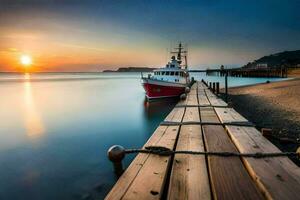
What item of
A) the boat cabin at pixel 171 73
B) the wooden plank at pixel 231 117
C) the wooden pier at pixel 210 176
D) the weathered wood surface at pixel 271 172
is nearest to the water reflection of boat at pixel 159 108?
the boat cabin at pixel 171 73

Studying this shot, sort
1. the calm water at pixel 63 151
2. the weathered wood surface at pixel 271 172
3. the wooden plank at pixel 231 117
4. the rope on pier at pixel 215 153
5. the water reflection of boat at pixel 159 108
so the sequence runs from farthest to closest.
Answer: the water reflection of boat at pixel 159 108 < the wooden plank at pixel 231 117 < the calm water at pixel 63 151 < the rope on pier at pixel 215 153 < the weathered wood surface at pixel 271 172

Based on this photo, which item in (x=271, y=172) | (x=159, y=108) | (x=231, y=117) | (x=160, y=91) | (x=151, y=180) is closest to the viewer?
(x=151, y=180)

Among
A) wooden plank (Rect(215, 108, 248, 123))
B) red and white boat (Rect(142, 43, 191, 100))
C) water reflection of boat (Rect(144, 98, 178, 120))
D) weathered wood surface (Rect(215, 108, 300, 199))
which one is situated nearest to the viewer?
weathered wood surface (Rect(215, 108, 300, 199))

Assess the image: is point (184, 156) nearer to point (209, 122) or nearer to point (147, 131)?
point (209, 122)

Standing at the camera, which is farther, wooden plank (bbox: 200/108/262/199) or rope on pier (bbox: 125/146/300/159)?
rope on pier (bbox: 125/146/300/159)

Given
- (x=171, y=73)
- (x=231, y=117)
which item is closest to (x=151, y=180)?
(x=231, y=117)

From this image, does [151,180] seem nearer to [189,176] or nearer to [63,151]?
[189,176]

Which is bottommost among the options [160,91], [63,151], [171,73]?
[63,151]

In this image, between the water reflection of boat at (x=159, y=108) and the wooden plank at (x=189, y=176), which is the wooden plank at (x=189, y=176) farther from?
the water reflection of boat at (x=159, y=108)

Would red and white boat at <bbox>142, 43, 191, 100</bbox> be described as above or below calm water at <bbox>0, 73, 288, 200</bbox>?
above

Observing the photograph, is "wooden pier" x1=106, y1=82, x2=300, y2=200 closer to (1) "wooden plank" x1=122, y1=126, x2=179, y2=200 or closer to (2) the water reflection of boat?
(1) "wooden plank" x1=122, y1=126, x2=179, y2=200

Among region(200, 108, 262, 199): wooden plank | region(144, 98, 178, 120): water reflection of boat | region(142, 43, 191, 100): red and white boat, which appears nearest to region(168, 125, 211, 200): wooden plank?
region(200, 108, 262, 199): wooden plank

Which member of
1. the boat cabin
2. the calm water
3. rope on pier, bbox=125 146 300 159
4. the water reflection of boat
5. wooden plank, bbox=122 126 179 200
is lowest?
the calm water

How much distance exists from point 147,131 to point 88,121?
5.35 m
